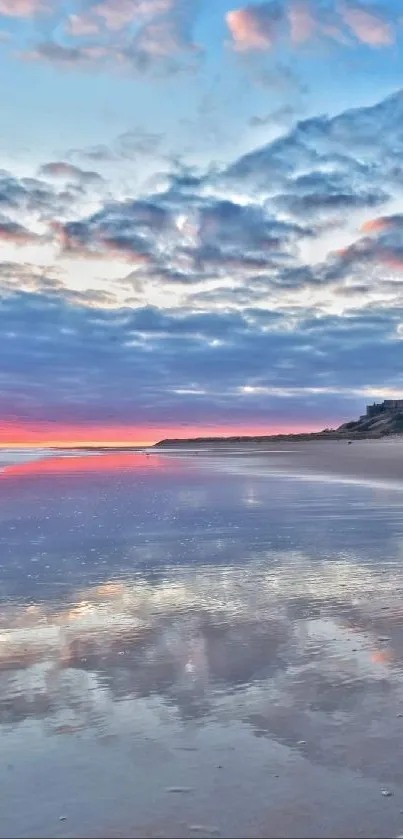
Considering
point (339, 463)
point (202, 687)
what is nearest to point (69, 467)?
point (339, 463)

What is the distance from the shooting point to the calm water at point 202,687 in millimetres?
4371

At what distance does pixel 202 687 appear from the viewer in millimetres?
6422

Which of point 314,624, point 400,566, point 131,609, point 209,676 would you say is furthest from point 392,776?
point 400,566

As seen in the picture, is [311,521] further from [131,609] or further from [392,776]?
[392,776]

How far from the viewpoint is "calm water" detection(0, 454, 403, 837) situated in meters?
4.37

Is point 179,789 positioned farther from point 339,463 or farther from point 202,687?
point 339,463

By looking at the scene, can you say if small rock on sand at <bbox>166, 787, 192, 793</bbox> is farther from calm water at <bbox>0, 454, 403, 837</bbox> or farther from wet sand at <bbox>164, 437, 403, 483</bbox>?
wet sand at <bbox>164, 437, 403, 483</bbox>

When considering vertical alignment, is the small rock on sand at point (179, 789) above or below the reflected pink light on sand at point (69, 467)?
below

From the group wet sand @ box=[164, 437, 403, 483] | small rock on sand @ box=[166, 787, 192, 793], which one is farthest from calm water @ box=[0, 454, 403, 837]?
wet sand @ box=[164, 437, 403, 483]

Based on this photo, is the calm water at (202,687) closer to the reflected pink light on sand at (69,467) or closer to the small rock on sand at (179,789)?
the small rock on sand at (179,789)

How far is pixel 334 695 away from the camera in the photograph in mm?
6160

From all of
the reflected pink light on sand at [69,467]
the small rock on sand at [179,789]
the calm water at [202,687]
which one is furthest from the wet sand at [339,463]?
the small rock on sand at [179,789]

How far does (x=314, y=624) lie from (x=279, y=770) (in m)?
3.82

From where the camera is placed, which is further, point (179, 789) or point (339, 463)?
point (339, 463)
